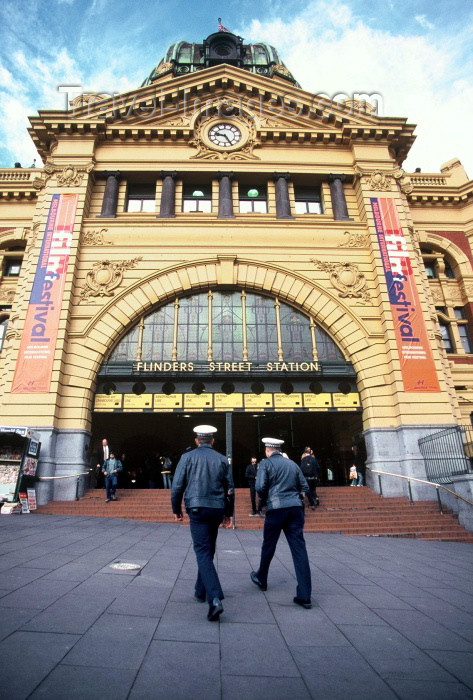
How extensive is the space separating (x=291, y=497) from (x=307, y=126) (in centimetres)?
2393

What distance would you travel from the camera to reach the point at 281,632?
4.11 metres

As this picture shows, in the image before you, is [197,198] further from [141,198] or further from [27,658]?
[27,658]

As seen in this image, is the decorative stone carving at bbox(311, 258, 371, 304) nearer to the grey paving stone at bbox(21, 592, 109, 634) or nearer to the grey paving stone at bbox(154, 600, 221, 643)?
the grey paving stone at bbox(154, 600, 221, 643)

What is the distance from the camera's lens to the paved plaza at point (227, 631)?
303 centimetres

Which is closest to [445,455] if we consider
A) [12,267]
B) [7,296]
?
[7,296]

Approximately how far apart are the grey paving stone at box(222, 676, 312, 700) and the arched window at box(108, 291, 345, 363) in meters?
15.9

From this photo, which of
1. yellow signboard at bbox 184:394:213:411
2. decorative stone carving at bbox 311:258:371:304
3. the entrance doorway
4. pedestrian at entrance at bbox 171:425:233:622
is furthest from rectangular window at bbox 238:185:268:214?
pedestrian at entrance at bbox 171:425:233:622

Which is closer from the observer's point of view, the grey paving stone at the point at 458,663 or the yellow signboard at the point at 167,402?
the grey paving stone at the point at 458,663

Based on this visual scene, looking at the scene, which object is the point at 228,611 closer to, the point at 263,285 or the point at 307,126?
the point at 263,285

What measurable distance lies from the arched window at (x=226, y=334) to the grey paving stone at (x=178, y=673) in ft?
50.6

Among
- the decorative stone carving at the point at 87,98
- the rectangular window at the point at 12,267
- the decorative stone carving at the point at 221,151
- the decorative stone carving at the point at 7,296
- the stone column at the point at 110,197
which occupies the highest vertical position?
the decorative stone carving at the point at 87,98

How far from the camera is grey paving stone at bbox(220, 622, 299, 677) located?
10.8ft

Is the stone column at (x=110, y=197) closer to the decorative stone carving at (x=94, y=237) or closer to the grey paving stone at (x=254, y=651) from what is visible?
the decorative stone carving at (x=94, y=237)

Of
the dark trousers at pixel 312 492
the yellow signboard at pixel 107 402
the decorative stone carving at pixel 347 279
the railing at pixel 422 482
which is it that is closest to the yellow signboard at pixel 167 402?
the yellow signboard at pixel 107 402
